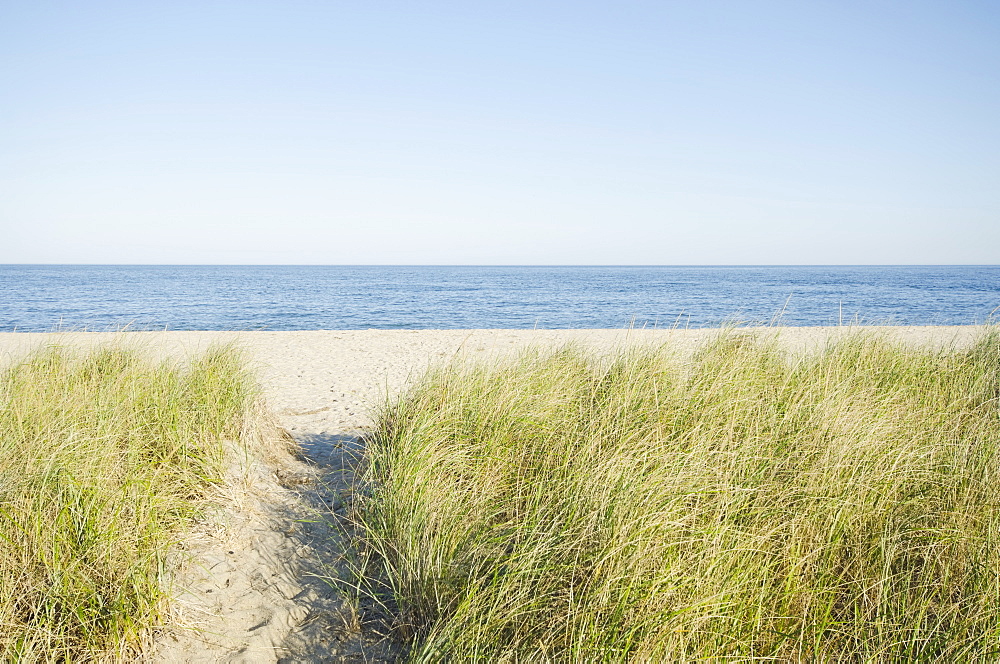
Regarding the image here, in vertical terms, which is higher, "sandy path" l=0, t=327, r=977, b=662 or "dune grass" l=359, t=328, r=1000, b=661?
"dune grass" l=359, t=328, r=1000, b=661

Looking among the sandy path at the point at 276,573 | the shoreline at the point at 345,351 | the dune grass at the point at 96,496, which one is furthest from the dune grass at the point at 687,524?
the dune grass at the point at 96,496

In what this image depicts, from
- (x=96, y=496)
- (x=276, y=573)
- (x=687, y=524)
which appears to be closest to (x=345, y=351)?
A: (x=276, y=573)

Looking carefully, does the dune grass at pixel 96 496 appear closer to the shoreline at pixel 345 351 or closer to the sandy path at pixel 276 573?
the sandy path at pixel 276 573

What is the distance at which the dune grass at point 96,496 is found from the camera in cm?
226

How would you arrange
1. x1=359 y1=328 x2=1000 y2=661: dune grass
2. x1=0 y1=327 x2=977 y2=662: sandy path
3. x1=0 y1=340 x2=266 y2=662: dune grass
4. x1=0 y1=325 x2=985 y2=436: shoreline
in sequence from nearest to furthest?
x1=359 y1=328 x2=1000 y2=661: dune grass → x1=0 y1=340 x2=266 y2=662: dune grass → x1=0 y1=327 x2=977 y2=662: sandy path → x1=0 y1=325 x2=985 y2=436: shoreline

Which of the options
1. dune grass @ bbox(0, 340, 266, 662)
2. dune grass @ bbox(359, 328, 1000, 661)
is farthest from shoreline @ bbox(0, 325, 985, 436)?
dune grass @ bbox(0, 340, 266, 662)

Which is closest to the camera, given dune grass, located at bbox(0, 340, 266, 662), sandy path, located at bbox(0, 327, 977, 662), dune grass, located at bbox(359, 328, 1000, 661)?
dune grass, located at bbox(359, 328, 1000, 661)

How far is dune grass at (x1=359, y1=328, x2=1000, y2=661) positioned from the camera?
2027 mm

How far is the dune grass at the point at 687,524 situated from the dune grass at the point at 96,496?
1.03 m

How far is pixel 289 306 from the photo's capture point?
28875 mm

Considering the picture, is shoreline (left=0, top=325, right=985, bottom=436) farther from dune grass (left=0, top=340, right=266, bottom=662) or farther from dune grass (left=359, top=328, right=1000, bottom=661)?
dune grass (left=0, top=340, right=266, bottom=662)

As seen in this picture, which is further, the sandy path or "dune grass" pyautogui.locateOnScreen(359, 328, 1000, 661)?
the sandy path

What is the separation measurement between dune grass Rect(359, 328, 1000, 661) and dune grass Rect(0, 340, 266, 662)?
1.03 m

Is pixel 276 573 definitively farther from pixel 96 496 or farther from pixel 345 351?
pixel 345 351
